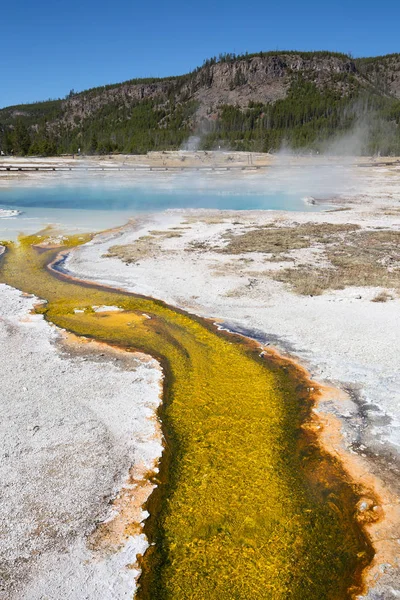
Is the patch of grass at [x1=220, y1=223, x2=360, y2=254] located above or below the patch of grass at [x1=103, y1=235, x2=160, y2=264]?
above

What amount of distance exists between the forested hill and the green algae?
78791 millimetres

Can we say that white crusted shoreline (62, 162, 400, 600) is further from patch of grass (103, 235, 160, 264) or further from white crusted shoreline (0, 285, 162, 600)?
white crusted shoreline (0, 285, 162, 600)

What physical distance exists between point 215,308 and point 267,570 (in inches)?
220

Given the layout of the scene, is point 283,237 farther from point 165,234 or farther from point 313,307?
point 313,307

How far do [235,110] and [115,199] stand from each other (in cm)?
10859

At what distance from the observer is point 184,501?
4027mm

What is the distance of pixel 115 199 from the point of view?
1117 inches

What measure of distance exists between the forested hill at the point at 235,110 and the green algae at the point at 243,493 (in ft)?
258

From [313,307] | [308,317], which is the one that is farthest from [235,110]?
[308,317]

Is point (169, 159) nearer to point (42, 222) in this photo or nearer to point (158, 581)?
point (42, 222)

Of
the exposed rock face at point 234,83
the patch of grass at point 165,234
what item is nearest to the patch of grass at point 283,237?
the patch of grass at point 165,234

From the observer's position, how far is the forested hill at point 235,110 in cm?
9350

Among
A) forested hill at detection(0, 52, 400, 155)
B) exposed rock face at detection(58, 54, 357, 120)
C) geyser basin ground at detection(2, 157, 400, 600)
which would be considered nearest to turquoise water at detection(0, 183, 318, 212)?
geyser basin ground at detection(2, 157, 400, 600)

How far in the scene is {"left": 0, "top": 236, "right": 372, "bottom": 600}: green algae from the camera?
3.33 m
